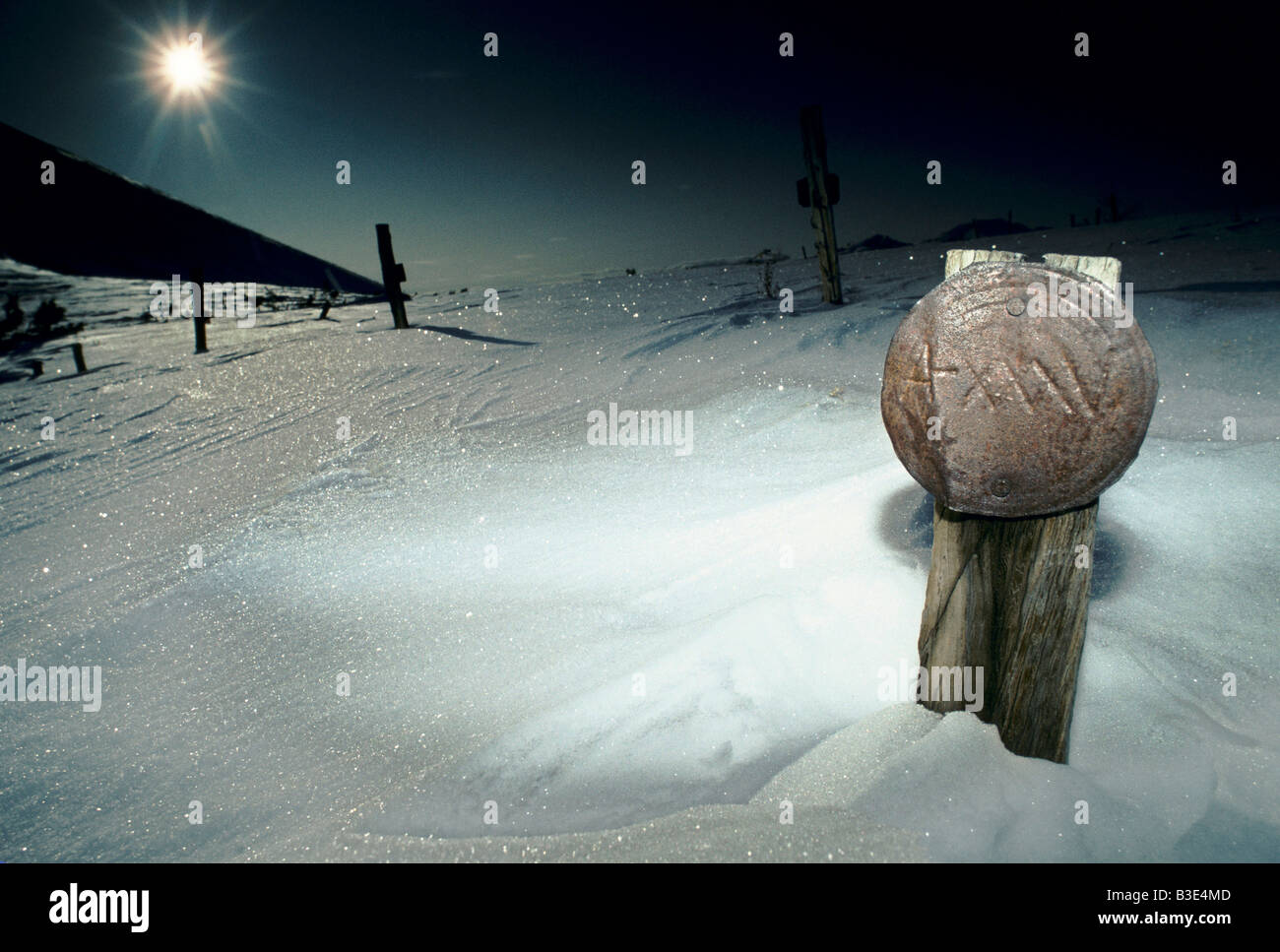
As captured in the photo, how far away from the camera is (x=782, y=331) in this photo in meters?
7.48

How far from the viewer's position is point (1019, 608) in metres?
1.94

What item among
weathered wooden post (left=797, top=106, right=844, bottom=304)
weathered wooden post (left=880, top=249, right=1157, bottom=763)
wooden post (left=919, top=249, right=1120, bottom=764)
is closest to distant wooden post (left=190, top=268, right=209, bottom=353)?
weathered wooden post (left=797, top=106, right=844, bottom=304)

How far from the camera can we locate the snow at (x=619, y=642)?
1.96 meters

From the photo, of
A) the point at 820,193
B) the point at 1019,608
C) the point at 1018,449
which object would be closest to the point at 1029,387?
the point at 1018,449

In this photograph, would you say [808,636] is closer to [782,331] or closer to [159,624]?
[159,624]

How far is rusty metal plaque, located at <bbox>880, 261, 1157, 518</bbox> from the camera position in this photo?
1684mm

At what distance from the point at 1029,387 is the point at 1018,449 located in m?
0.17

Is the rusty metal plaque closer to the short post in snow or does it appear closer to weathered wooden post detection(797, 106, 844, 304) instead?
weathered wooden post detection(797, 106, 844, 304)

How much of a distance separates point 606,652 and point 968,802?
1.54 meters

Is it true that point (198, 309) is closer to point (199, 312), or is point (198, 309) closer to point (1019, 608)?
point (199, 312)

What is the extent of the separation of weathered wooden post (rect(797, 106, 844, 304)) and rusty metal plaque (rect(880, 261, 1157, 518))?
766 centimetres

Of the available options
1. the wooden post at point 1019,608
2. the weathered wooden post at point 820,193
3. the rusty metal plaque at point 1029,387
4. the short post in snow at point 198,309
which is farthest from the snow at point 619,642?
the short post in snow at point 198,309

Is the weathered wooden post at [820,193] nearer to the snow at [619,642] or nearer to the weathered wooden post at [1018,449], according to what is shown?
the snow at [619,642]

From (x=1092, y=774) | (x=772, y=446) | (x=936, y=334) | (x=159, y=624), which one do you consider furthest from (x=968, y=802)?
(x=159, y=624)
